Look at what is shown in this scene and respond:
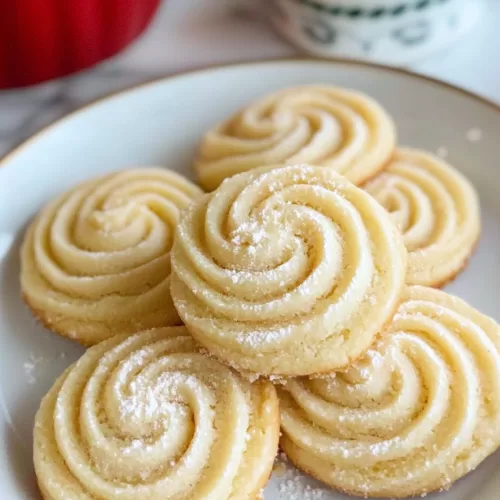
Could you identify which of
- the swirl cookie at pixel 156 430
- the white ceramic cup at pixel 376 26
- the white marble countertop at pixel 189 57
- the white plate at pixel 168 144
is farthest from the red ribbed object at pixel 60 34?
the swirl cookie at pixel 156 430

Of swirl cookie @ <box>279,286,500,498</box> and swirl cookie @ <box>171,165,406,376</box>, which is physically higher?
swirl cookie @ <box>171,165,406,376</box>

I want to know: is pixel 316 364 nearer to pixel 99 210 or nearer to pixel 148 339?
pixel 148 339

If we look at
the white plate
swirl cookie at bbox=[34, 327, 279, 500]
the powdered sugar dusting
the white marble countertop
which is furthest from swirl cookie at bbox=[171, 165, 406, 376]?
the white marble countertop

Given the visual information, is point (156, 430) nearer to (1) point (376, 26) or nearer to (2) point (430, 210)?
(2) point (430, 210)

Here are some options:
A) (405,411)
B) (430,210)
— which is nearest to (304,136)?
(430,210)

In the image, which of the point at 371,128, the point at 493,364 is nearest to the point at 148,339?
the point at 493,364

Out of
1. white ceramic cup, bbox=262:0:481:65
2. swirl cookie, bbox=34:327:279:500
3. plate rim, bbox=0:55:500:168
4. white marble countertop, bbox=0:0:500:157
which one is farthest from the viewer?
white marble countertop, bbox=0:0:500:157

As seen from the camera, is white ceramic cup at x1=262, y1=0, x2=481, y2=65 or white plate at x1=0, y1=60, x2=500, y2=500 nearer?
white plate at x1=0, y1=60, x2=500, y2=500

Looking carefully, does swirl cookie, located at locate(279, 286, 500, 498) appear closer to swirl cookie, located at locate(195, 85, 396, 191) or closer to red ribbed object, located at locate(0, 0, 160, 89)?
swirl cookie, located at locate(195, 85, 396, 191)
